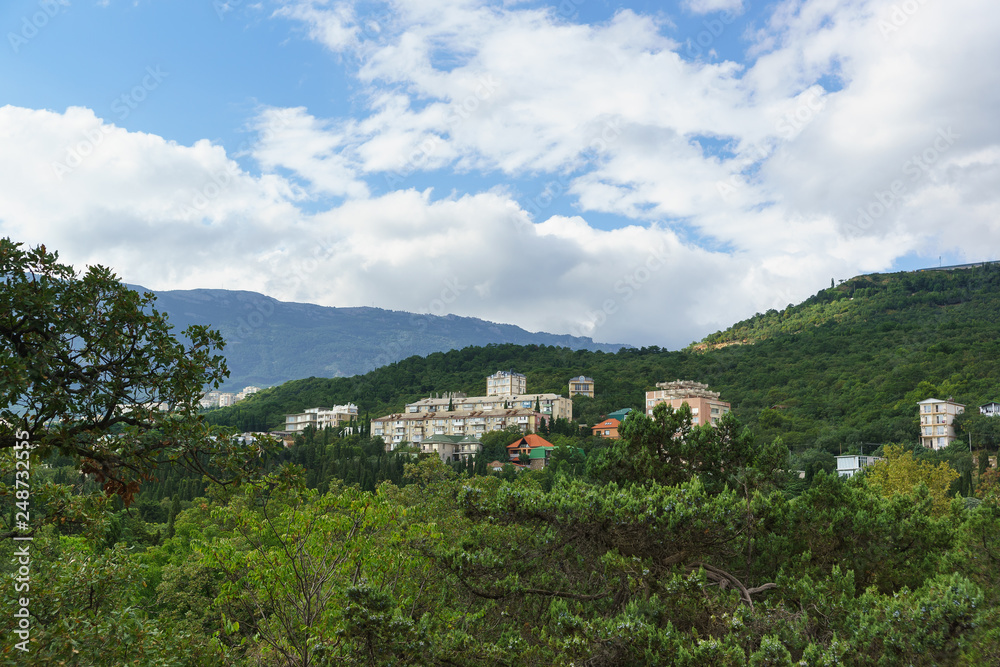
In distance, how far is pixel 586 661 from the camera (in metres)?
7.86

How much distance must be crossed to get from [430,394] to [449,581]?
281 feet

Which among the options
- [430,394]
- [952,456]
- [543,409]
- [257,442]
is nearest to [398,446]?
[543,409]

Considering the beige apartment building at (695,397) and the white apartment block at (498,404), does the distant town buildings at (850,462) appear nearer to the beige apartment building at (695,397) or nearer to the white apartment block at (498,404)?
the beige apartment building at (695,397)

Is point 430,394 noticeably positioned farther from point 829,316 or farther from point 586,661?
point 586,661

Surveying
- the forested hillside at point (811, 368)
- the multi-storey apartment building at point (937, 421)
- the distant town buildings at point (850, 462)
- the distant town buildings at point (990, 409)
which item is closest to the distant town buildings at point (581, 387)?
the forested hillside at point (811, 368)

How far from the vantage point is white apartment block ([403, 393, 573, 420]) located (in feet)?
272

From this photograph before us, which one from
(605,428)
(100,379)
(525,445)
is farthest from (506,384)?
(100,379)

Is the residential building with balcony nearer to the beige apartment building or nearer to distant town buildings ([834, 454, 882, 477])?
the beige apartment building

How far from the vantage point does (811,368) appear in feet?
232

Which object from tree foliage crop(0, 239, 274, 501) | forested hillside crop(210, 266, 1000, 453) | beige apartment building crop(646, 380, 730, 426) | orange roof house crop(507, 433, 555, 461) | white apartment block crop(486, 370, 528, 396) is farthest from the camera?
white apartment block crop(486, 370, 528, 396)

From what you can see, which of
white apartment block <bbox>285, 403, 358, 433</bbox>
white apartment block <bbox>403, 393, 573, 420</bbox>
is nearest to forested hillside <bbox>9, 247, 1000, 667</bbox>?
white apartment block <bbox>403, 393, 573, 420</bbox>

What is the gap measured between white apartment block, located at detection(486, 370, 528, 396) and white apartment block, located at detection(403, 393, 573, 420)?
1.62 m

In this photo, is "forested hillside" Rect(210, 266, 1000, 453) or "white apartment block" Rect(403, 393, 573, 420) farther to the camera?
"white apartment block" Rect(403, 393, 573, 420)

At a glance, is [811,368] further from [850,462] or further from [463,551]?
[463,551]
